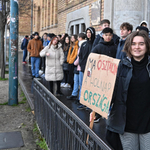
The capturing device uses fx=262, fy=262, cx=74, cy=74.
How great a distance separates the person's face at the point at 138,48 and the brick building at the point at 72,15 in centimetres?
622

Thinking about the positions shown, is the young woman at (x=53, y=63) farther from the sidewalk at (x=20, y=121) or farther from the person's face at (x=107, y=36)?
the person's face at (x=107, y=36)

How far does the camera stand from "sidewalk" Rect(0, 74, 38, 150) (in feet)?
15.5

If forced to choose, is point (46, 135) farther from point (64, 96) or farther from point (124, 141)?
point (64, 96)

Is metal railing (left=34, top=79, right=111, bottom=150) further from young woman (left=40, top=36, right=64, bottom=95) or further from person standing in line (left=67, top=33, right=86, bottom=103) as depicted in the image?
young woman (left=40, top=36, right=64, bottom=95)

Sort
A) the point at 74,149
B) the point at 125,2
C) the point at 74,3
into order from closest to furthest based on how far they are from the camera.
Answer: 1. the point at 74,149
2. the point at 125,2
3. the point at 74,3

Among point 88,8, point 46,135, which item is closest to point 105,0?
point 88,8

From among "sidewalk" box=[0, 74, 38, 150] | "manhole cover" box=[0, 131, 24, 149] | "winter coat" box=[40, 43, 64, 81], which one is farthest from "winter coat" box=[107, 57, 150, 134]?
"winter coat" box=[40, 43, 64, 81]

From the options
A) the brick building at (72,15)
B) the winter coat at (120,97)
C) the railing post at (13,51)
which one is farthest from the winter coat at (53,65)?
the winter coat at (120,97)

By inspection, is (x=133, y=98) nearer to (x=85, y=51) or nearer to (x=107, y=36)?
(x=107, y=36)

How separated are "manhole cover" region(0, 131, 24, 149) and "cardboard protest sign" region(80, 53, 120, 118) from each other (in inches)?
85.0

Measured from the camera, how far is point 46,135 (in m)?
4.22

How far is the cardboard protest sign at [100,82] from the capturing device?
2.39 meters

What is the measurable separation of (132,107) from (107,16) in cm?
600

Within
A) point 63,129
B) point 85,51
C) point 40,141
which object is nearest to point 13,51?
point 85,51
